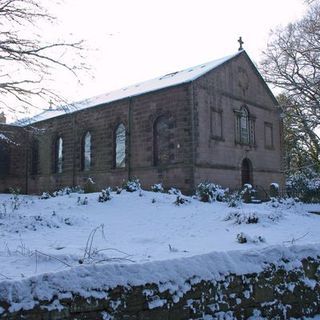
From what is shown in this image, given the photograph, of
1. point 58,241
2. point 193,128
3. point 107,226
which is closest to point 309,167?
point 193,128

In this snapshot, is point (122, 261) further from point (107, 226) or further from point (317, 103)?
point (317, 103)

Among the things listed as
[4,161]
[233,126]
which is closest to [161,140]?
[233,126]

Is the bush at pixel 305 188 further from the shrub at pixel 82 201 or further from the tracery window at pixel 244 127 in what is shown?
the shrub at pixel 82 201

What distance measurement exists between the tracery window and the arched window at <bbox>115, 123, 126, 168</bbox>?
645cm

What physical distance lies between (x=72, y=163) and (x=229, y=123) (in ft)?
33.9

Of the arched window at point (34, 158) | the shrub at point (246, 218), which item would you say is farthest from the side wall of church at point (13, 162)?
the shrub at point (246, 218)

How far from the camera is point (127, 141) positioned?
23.9 meters

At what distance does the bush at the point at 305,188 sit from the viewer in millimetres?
22644

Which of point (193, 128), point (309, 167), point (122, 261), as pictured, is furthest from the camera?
Result: point (309, 167)

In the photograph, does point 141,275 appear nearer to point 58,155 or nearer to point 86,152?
point 86,152

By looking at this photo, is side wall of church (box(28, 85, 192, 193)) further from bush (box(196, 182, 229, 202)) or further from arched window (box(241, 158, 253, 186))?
bush (box(196, 182, 229, 202))

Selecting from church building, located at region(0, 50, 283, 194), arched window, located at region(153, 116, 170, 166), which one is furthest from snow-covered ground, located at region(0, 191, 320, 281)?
arched window, located at region(153, 116, 170, 166)

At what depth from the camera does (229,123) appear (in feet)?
78.8

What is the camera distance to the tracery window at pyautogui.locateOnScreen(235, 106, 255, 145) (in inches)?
980
